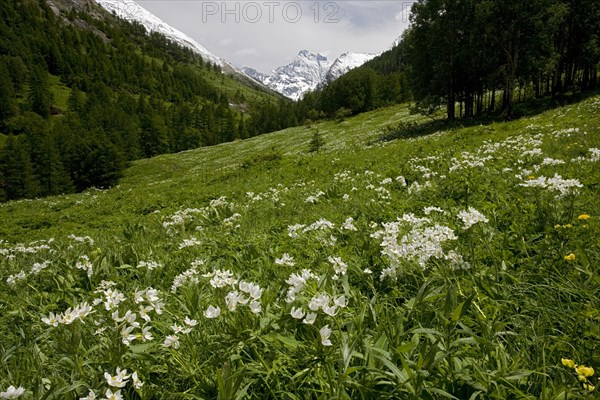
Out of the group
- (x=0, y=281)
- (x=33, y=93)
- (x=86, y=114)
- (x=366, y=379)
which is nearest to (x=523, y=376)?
(x=366, y=379)

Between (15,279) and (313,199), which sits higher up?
(15,279)

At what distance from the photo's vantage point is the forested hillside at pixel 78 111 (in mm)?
75688

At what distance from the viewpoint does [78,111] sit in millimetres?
131625

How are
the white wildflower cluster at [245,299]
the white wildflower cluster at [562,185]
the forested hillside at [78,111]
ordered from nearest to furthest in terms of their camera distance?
the white wildflower cluster at [245,299], the white wildflower cluster at [562,185], the forested hillside at [78,111]

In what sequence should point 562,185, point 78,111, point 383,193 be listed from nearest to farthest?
point 562,185
point 383,193
point 78,111

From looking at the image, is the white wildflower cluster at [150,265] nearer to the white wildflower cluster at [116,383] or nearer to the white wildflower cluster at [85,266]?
the white wildflower cluster at [85,266]

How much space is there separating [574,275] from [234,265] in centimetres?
403

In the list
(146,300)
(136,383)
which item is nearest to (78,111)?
(146,300)

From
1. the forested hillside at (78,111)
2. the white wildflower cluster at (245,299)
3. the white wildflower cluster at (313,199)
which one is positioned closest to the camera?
the white wildflower cluster at (245,299)

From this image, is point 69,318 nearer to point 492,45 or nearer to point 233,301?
point 233,301

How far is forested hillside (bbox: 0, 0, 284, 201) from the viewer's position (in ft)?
248

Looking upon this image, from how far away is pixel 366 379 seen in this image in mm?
1993

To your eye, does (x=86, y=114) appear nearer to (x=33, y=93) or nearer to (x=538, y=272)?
(x=33, y=93)

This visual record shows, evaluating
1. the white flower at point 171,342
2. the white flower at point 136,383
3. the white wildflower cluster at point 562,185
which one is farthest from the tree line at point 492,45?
the white flower at point 136,383
